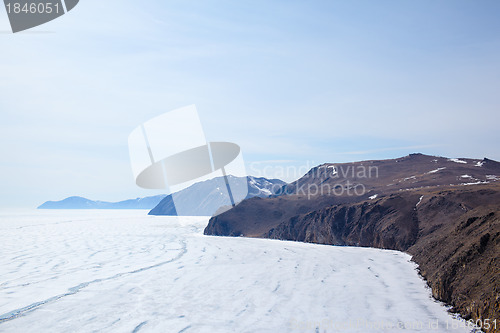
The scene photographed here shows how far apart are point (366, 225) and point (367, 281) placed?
3164 cm

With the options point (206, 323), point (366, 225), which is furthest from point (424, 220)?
point (206, 323)

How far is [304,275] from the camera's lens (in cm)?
2827

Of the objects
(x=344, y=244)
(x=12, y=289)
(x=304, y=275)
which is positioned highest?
(x=12, y=289)

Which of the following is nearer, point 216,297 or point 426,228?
point 216,297

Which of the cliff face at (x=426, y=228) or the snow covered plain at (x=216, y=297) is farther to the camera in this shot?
the cliff face at (x=426, y=228)

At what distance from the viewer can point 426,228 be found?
4497 cm

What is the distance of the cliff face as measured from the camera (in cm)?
1781

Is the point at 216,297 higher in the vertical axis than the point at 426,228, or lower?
higher

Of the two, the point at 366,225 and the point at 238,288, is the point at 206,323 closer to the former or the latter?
the point at 238,288

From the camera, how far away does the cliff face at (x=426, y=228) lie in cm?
1781

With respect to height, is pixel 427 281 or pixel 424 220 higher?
pixel 427 281

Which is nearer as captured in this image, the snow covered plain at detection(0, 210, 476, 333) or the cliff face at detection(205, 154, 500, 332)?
the snow covered plain at detection(0, 210, 476, 333)

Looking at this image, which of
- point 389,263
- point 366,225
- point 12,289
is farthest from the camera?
point 366,225

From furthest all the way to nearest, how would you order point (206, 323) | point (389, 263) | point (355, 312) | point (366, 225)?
point (366, 225) → point (389, 263) → point (355, 312) → point (206, 323)
